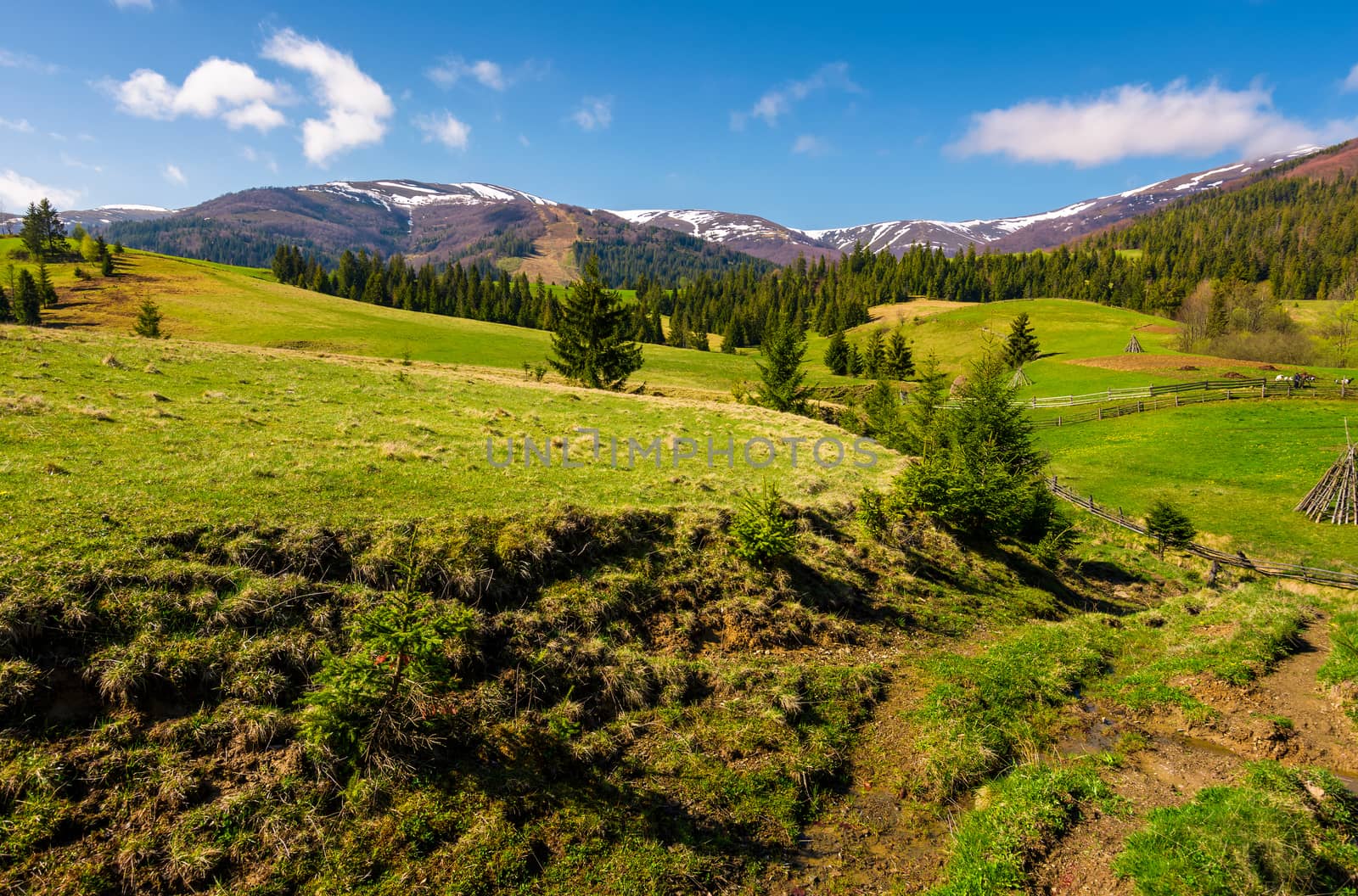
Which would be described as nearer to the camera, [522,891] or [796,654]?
[522,891]

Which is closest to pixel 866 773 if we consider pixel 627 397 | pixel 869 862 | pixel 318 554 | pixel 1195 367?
pixel 869 862

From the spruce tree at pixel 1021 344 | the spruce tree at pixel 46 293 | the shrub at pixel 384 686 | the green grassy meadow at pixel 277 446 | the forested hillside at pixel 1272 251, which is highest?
the forested hillside at pixel 1272 251

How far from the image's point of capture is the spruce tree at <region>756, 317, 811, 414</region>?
43188 mm

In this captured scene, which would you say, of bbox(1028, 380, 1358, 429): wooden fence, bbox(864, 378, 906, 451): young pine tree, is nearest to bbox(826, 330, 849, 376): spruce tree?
bbox(1028, 380, 1358, 429): wooden fence

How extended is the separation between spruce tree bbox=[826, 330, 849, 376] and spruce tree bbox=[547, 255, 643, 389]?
54.1m

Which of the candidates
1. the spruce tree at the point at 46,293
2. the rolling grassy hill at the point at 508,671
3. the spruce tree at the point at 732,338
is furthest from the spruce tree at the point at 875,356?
the spruce tree at the point at 46,293

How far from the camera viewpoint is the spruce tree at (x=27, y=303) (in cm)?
6619

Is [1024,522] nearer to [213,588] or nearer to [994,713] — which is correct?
[994,713]

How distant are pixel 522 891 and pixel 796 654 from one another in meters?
6.67

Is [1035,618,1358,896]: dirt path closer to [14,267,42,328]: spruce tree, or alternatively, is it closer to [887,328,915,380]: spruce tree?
[887,328,915,380]: spruce tree

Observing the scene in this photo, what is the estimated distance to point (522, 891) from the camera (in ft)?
20.0

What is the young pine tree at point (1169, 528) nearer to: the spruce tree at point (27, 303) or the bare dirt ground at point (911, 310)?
the spruce tree at point (27, 303)

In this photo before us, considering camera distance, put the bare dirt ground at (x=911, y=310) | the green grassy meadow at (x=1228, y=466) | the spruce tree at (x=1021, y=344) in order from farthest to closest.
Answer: the bare dirt ground at (x=911, y=310) < the spruce tree at (x=1021, y=344) < the green grassy meadow at (x=1228, y=466)

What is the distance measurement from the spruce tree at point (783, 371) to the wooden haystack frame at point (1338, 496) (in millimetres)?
28012
